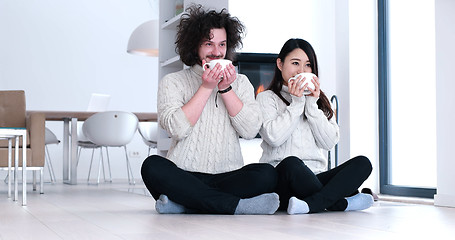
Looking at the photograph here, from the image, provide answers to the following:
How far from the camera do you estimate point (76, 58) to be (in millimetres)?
8398

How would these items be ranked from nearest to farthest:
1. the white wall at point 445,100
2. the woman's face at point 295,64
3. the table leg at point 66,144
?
the woman's face at point 295,64
the white wall at point 445,100
the table leg at point 66,144

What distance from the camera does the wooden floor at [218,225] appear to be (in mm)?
1840

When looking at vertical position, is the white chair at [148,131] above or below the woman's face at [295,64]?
below

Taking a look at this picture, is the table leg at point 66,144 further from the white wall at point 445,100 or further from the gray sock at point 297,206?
the gray sock at point 297,206

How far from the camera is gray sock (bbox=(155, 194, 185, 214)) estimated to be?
2.54 meters

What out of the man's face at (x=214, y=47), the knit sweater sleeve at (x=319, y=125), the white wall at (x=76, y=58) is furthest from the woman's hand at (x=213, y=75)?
the white wall at (x=76, y=58)

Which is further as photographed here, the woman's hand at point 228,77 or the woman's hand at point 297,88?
the woman's hand at point 297,88

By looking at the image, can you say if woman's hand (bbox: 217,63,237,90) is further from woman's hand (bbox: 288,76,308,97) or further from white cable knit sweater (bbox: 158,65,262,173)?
woman's hand (bbox: 288,76,308,97)

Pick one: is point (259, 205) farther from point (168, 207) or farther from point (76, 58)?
point (76, 58)

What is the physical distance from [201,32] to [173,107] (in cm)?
32

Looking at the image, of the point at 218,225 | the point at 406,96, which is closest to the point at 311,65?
the point at 218,225

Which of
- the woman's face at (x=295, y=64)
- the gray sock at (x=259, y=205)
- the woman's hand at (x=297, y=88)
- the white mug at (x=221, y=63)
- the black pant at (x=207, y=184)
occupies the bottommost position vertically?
A: the gray sock at (x=259, y=205)

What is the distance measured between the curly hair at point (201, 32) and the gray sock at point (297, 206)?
2.14ft

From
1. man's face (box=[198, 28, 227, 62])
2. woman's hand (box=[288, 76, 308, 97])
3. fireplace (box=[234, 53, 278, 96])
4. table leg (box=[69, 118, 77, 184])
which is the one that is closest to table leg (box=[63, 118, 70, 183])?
table leg (box=[69, 118, 77, 184])
